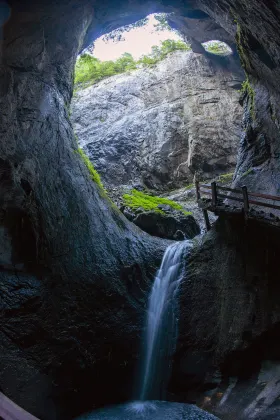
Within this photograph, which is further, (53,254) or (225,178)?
(225,178)

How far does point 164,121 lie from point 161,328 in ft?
54.6

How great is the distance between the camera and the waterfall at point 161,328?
1020 cm

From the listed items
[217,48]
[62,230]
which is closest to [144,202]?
[62,230]

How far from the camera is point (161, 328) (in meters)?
10.9

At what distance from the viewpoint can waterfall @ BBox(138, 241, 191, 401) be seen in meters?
10.2

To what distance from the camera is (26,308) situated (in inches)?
340

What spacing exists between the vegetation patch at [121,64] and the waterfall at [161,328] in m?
21.4

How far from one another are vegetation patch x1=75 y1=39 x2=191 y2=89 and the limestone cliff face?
76 cm

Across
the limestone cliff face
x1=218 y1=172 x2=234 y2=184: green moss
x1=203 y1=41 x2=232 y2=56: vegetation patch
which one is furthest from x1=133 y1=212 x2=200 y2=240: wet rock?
x1=203 y1=41 x2=232 y2=56: vegetation patch

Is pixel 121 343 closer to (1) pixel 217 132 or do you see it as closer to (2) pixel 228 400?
(2) pixel 228 400

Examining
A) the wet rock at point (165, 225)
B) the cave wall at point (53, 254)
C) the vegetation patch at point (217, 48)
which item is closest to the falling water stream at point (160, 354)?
the cave wall at point (53, 254)

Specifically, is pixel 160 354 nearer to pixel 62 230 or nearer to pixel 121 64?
pixel 62 230

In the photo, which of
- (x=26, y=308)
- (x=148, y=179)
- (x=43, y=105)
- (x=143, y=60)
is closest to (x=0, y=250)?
(x=26, y=308)

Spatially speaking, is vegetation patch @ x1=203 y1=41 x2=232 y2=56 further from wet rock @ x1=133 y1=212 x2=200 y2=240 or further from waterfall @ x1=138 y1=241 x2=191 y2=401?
waterfall @ x1=138 y1=241 x2=191 y2=401
